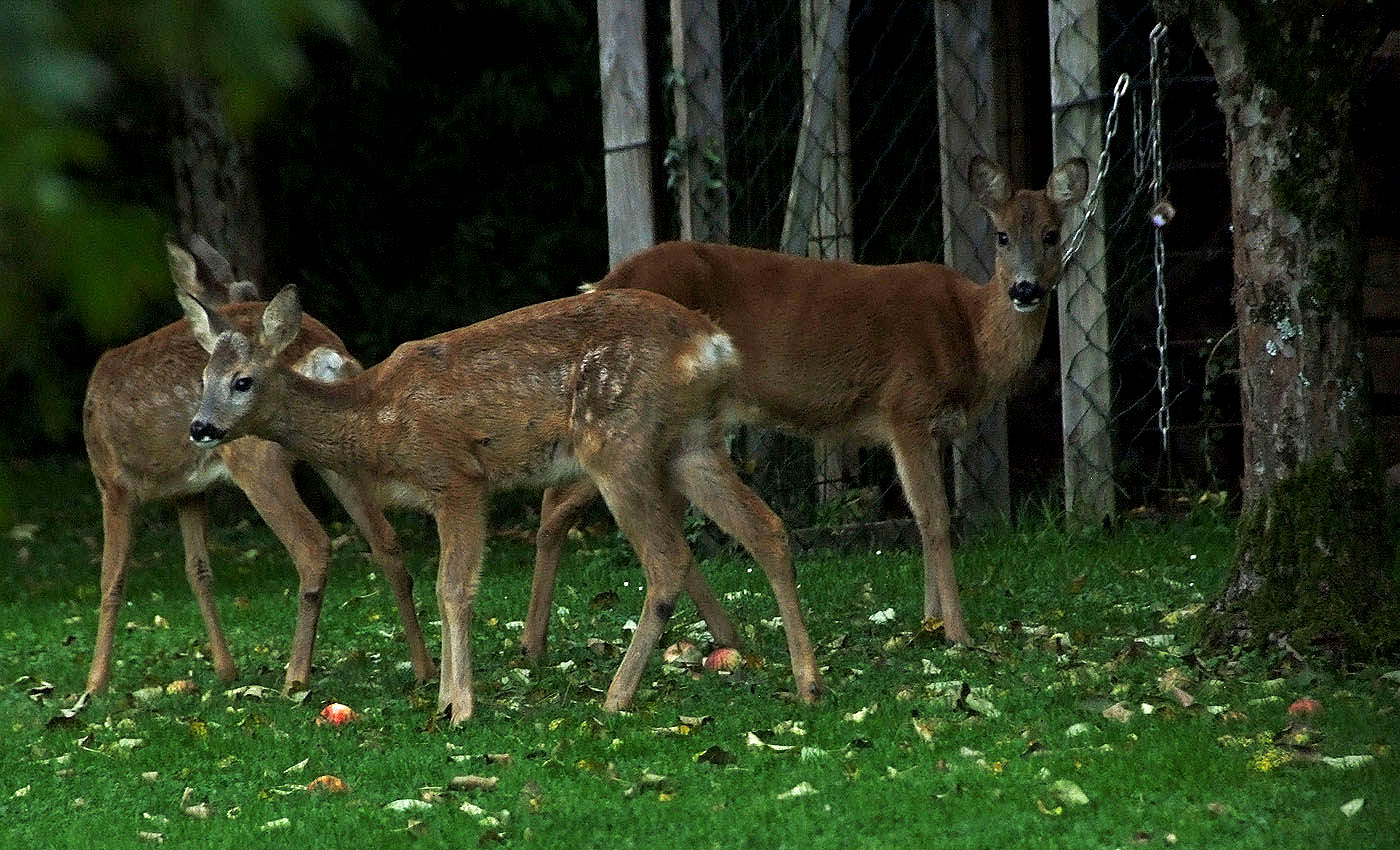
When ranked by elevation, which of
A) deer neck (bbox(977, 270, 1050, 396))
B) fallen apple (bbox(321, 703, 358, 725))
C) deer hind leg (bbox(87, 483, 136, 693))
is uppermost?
deer neck (bbox(977, 270, 1050, 396))

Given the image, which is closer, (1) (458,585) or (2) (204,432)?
(1) (458,585)

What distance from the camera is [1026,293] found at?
283 inches

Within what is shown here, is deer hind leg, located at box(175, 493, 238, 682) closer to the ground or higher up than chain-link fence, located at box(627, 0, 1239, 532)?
closer to the ground

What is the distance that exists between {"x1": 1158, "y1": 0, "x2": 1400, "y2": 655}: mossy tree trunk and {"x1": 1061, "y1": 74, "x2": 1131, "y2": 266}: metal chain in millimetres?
2067

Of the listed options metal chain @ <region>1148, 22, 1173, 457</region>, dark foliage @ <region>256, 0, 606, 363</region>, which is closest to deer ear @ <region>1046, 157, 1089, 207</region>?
metal chain @ <region>1148, 22, 1173, 457</region>

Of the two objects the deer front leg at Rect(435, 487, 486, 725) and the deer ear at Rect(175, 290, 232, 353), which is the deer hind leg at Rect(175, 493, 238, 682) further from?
the deer front leg at Rect(435, 487, 486, 725)

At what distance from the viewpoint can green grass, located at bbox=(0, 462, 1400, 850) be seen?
166 inches

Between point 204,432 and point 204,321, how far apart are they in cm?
57

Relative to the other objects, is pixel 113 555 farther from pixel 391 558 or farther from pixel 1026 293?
pixel 1026 293

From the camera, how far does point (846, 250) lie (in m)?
9.19

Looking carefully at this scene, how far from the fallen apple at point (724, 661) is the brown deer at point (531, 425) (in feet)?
1.32

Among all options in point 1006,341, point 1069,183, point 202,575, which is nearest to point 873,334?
point 1006,341

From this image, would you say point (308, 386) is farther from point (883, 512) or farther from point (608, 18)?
point (883, 512)

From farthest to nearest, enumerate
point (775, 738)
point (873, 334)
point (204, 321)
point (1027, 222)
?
point (1027, 222) < point (873, 334) < point (204, 321) < point (775, 738)
